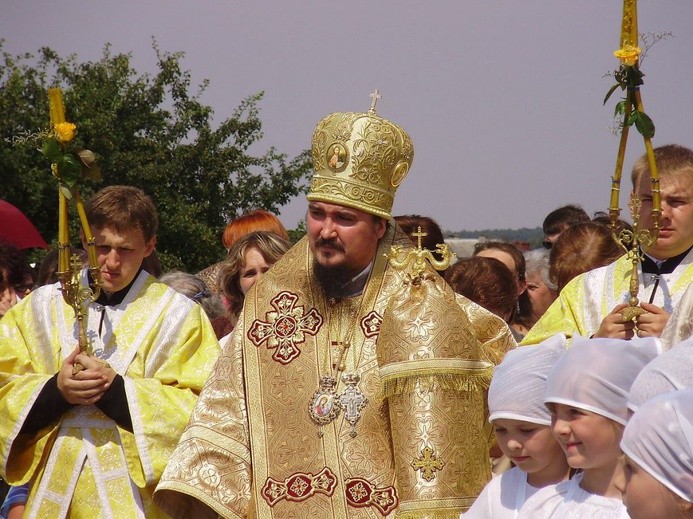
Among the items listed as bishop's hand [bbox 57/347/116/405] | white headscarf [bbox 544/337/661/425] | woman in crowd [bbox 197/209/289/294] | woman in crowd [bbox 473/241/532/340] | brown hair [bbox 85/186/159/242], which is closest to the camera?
white headscarf [bbox 544/337/661/425]

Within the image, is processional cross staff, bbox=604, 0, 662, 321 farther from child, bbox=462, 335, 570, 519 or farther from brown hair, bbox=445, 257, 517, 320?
brown hair, bbox=445, 257, 517, 320

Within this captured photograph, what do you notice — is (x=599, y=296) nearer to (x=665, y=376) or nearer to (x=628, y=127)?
(x=628, y=127)

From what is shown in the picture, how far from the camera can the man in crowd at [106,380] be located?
6438 millimetres

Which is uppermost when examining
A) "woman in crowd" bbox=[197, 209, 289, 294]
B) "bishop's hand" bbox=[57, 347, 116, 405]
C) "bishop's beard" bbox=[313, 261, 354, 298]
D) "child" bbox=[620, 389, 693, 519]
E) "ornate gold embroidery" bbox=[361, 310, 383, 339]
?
"woman in crowd" bbox=[197, 209, 289, 294]

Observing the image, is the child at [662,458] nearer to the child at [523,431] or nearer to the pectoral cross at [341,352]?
the child at [523,431]

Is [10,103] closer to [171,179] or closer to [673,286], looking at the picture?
[171,179]

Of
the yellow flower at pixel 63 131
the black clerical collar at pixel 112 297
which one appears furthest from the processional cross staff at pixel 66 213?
the black clerical collar at pixel 112 297

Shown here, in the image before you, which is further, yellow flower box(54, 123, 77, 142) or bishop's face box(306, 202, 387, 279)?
yellow flower box(54, 123, 77, 142)

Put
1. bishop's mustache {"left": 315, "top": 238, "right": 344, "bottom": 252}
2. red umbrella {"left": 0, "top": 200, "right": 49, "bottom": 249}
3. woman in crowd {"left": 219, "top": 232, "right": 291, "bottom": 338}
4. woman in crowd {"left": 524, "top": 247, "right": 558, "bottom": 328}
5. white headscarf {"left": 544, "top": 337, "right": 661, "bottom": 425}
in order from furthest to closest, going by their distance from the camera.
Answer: red umbrella {"left": 0, "top": 200, "right": 49, "bottom": 249} → woman in crowd {"left": 524, "top": 247, "right": 558, "bottom": 328} → woman in crowd {"left": 219, "top": 232, "right": 291, "bottom": 338} → bishop's mustache {"left": 315, "top": 238, "right": 344, "bottom": 252} → white headscarf {"left": 544, "top": 337, "right": 661, "bottom": 425}

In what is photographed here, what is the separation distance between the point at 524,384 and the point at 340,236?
4.79 feet

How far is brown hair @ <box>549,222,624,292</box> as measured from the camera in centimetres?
707

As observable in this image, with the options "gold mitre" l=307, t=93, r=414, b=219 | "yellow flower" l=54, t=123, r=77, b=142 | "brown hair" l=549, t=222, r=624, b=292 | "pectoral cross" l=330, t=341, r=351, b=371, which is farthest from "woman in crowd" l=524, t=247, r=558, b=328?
"yellow flower" l=54, t=123, r=77, b=142

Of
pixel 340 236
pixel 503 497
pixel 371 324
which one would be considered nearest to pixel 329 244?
pixel 340 236

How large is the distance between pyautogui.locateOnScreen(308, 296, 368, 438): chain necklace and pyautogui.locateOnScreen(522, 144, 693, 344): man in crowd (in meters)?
0.78
